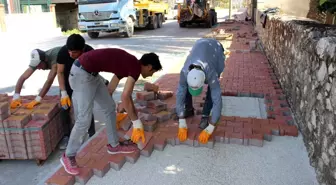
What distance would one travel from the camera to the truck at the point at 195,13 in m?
17.8

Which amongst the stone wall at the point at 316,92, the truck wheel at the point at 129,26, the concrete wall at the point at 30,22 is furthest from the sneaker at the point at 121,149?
the concrete wall at the point at 30,22

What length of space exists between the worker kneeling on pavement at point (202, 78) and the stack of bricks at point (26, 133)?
152 centimetres

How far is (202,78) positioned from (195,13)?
51.8 feet

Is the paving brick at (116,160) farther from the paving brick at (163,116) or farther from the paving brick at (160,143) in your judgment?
the paving brick at (163,116)

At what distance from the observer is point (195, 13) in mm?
17844

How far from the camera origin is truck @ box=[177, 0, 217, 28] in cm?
1777

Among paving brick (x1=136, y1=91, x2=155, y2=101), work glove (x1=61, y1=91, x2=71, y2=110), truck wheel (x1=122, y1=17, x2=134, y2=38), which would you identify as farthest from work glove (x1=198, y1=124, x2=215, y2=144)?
truck wheel (x1=122, y1=17, x2=134, y2=38)

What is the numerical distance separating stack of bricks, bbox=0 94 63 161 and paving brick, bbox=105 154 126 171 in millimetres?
873

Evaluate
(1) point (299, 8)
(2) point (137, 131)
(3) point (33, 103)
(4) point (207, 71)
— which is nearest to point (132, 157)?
(2) point (137, 131)

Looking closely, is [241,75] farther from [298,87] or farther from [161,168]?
[161,168]

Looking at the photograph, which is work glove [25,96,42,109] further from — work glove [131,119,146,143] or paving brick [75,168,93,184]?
work glove [131,119,146,143]

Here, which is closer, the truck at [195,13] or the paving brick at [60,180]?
the paving brick at [60,180]

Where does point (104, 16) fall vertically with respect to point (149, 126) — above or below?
above

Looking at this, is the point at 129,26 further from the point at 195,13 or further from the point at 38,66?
the point at 38,66
